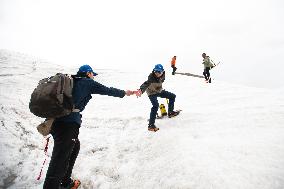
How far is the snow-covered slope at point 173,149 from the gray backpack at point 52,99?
6.81 ft

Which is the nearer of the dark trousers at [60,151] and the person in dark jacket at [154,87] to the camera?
the dark trousers at [60,151]

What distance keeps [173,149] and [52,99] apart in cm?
341

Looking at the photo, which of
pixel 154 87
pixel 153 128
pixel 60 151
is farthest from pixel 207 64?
pixel 60 151

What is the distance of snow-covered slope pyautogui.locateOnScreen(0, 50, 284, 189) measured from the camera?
219 inches

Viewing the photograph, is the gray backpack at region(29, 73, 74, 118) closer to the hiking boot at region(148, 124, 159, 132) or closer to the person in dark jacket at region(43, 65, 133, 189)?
the person in dark jacket at region(43, 65, 133, 189)

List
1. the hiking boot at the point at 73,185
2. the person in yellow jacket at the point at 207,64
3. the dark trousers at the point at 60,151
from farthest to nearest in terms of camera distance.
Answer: the person in yellow jacket at the point at 207,64 < the hiking boot at the point at 73,185 < the dark trousers at the point at 60,151

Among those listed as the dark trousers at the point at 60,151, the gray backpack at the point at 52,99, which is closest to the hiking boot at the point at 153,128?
the dark trousers at the point at 60,151

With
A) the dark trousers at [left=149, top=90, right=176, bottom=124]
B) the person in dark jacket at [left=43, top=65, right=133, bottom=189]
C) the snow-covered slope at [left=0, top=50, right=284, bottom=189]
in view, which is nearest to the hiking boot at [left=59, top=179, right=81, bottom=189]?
the snow-covered slope at [left=0, top=50, right=284, bottom=189]

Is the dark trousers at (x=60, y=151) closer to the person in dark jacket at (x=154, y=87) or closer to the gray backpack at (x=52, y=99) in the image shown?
the gray backpack at (x=52, y=99)

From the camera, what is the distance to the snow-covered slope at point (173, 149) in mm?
5551

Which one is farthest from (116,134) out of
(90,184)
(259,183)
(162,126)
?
(259,183)

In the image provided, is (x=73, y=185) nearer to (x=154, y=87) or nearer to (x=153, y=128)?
(x=153, y=128)

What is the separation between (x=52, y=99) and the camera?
4926 mm

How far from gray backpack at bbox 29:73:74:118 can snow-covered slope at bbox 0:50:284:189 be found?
2.08m
